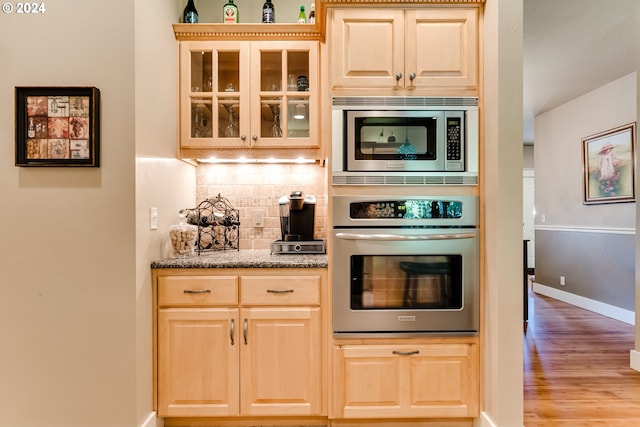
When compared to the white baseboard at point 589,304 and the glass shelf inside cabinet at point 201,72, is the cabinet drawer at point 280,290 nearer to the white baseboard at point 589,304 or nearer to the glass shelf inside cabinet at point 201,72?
the glass shelf inside cabinet at point 201,72

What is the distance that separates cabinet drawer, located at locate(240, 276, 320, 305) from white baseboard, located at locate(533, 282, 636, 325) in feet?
11.9

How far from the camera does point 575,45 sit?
3.22 meters

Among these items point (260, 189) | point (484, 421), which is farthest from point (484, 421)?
point (260, 189)

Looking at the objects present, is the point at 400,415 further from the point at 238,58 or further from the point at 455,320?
the point at 238,58

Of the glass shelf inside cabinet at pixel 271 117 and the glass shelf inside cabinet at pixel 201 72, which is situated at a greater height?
the glass shelf inside cabinet at pixel 201 72

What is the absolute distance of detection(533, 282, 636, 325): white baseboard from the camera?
3.95m

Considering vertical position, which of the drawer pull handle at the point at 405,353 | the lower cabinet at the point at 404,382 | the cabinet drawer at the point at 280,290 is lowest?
the lower cabinet at the point at 404,382

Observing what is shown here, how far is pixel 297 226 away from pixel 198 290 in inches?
27.4

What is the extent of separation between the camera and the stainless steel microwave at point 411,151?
6.22 ft

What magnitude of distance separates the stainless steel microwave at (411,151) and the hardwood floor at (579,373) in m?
1.58

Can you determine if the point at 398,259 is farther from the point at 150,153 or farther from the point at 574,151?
the point at 574,151

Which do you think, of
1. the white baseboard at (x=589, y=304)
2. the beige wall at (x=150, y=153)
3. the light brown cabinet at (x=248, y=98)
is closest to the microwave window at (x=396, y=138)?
the light brown cabinet at (x=248, y=98)

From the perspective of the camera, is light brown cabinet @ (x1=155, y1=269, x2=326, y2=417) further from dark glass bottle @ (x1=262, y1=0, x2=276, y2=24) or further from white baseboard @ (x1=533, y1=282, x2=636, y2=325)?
white baseboard @ (x1=533, y1=282, x2=636, y2=325)

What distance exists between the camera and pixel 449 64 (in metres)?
1.92
